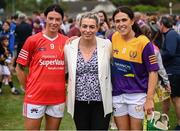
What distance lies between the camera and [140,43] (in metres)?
4.15

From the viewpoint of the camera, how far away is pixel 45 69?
419 centimetres

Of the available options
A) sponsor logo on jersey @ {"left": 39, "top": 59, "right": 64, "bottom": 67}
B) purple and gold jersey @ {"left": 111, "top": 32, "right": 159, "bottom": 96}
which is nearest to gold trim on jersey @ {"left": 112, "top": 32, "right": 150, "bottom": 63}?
purple and gold jersey @ {"left": 111, "top": 32, "right": 159, "bottom": 96}

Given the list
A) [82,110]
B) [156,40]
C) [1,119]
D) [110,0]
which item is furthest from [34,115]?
[110,0]

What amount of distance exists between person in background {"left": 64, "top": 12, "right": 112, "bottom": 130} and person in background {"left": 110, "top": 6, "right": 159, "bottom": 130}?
12cm

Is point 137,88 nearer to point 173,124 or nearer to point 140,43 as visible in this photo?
point 140,43

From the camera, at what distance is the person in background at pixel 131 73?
4.16 metres

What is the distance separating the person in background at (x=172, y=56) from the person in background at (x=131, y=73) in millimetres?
2273

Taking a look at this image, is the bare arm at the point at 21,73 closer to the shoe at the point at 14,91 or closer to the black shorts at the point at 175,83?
the black shorts at the point at 175,83

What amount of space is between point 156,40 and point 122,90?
5400 millimetres

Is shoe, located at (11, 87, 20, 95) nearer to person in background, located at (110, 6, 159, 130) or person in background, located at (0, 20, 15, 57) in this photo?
person in background, located at (0, 20, 15, 57)

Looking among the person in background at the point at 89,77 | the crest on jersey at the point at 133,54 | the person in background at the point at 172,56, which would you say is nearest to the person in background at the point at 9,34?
the person in background at the point at 172,56

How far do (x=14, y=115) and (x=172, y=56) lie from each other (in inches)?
130

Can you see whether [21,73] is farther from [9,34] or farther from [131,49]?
[9,34]

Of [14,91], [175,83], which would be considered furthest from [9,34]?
[175,83]
